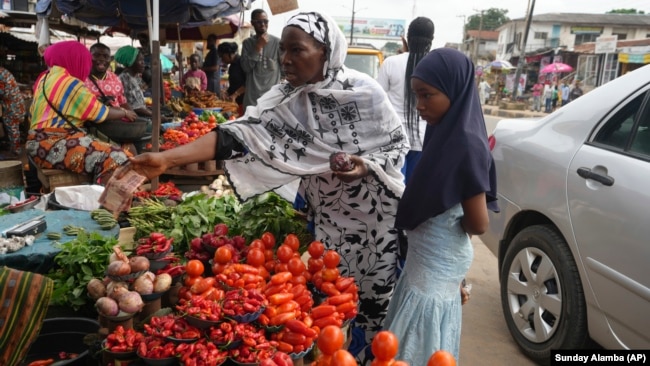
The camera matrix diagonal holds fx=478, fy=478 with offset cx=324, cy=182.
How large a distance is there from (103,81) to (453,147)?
4.51 m

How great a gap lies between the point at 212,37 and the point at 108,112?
6.08 m

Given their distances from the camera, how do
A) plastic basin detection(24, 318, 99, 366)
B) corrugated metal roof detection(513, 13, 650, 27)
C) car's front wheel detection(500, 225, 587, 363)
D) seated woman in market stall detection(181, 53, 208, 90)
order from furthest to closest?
corrugated metal roof detection(513, 13, 650, 27) → seated woman in market stall detection(181, 53, 208, 90) → car's front wheel detection(500, 225, 587, 363) → plastic basin detection(24, 318, 99, 366)

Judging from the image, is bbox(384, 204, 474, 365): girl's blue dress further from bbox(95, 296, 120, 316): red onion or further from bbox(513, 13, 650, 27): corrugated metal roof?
bbox(513, 13, 650, 27): corrugated metal roof

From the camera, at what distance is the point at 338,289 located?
83.2 inches

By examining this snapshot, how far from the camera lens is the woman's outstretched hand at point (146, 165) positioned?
1953 millimetres

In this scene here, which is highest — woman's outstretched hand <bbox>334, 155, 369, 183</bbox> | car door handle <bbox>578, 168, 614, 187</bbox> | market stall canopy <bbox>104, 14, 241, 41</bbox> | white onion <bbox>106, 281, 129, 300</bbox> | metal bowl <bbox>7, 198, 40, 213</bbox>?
market stall canopy <bbox>104, 14, 241, 41</bbox>

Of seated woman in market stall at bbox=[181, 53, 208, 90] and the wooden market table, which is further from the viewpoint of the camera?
seated woman in market stall at bbox=[181, 53, 208, 90]

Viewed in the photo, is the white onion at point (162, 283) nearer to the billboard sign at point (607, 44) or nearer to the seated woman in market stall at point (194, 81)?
the seated woman in market stall at point (194, 81)

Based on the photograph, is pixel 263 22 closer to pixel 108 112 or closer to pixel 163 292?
pixel 108 112

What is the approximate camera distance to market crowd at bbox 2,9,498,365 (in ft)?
6.16

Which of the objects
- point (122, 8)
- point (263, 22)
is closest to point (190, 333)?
point (122, 8)

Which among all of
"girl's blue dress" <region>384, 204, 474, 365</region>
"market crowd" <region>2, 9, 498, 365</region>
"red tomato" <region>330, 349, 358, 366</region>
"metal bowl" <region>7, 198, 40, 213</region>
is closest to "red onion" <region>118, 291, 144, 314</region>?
"market crowd" <region>2, 9, 498, 365</region>

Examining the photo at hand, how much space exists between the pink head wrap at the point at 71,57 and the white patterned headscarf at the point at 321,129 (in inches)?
108

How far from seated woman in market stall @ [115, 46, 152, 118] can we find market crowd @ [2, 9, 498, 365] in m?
4.52
